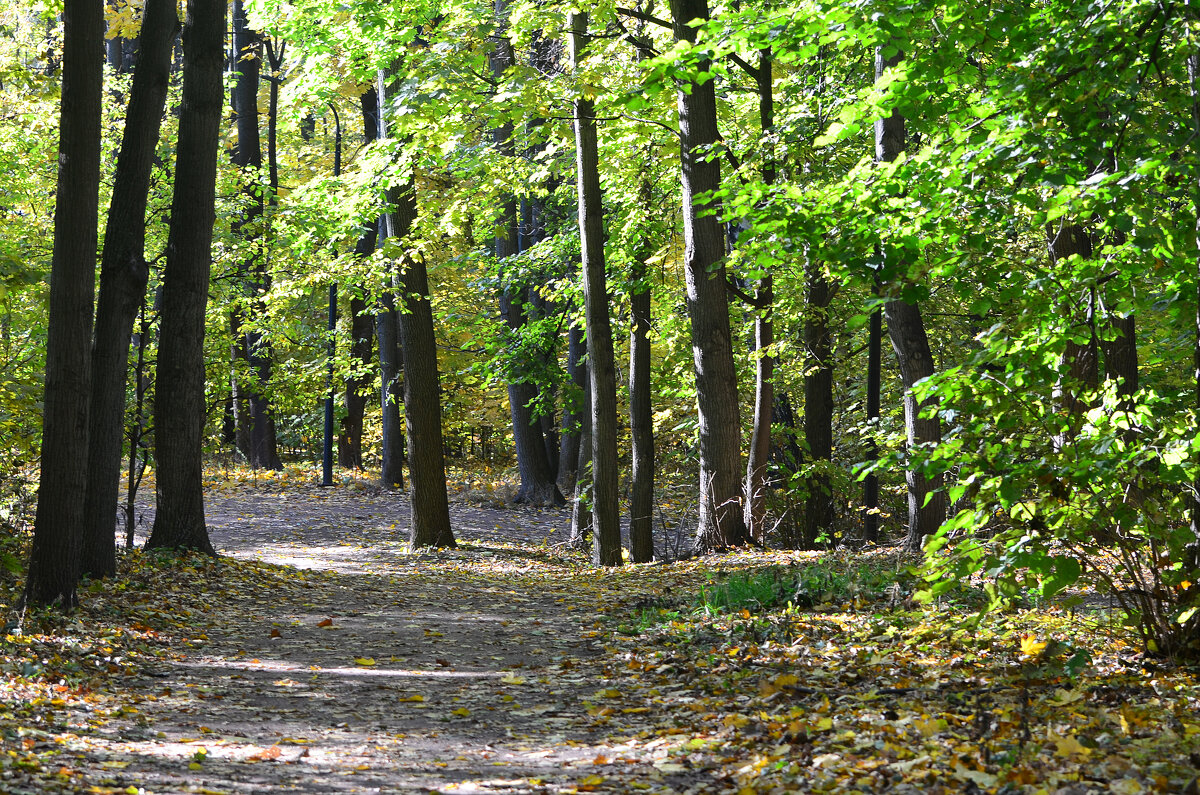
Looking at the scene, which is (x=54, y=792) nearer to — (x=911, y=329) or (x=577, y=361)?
(x=911, y=329)

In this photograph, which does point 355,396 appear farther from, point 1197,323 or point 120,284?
point 1197,323

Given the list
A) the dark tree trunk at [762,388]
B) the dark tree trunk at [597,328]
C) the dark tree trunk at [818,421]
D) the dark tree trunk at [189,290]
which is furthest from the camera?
the dark tree trunk at [818,421]

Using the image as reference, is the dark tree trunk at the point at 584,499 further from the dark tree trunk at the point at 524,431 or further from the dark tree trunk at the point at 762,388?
the dark tree trunk at the point at 524,431

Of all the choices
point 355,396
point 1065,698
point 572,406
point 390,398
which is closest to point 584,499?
point 572,406

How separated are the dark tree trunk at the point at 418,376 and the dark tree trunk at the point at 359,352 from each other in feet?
20.9

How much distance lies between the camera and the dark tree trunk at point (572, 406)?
17.8 meters

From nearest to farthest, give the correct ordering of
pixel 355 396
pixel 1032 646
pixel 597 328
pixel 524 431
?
pixel 1032 646, pixel 597 328, pixel 524 431, pixel 355 396

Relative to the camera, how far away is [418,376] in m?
14.2

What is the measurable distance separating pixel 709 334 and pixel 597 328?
1.49 metres

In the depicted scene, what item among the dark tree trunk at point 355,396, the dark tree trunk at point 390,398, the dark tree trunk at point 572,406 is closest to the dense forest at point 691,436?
the dark tree trunk at point 572,406

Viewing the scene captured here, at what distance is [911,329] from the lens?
9500 mm

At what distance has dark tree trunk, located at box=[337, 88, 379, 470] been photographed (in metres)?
21.2

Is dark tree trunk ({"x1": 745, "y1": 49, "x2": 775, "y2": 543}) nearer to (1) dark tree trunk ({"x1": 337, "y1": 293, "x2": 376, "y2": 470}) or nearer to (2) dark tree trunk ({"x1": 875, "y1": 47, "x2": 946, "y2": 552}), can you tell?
→ (2) dark tree trunk ({"x1": 875, "y1": 47, "x2": 946, "y2": 552})

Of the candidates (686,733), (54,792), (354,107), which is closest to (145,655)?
(54,792)
